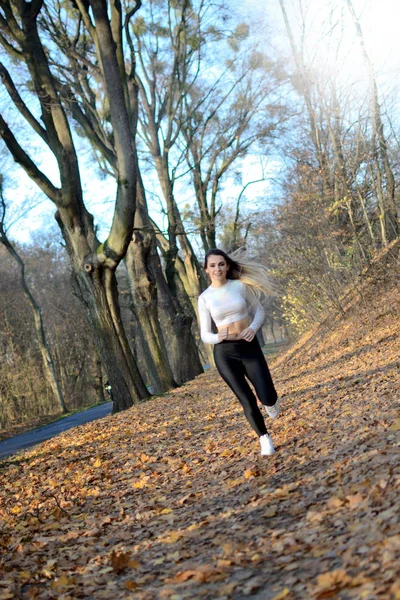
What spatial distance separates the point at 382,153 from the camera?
17.9 meters

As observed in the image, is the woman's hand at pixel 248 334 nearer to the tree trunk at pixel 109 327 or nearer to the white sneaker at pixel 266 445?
the white sneaker at pixel 266 445

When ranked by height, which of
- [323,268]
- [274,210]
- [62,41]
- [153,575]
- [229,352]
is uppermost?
[62,41]

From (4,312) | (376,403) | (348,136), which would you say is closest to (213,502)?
(376,403)

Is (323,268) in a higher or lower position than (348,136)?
lower

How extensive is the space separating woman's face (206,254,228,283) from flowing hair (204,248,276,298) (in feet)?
0.13

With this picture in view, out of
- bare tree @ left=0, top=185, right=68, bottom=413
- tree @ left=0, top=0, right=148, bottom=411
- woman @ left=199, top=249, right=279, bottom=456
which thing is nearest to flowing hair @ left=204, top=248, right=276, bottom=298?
woman @ left=199, top=249, right=279, bottom=456

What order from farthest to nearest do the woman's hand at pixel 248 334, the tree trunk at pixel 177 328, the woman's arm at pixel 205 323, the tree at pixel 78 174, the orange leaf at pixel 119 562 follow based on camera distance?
the tree trunk at pixel 177 328
the tree at pixel 78 174
the woman's arm at pixel 205 323
the woman's hand at pixel 248 334
the orange leaf at pixel 119 562

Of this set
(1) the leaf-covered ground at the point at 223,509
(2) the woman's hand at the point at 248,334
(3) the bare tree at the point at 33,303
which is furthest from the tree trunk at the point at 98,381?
(2) the woman's hand at the point at 248,334

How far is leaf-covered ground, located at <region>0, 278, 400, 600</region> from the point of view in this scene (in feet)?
12.7

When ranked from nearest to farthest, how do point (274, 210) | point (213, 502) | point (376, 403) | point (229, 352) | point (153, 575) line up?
point (153, 575)
point (213, 502)
point (229, 352)
point (376, 403)
point (274, 210)

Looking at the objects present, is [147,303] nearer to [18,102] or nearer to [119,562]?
[18,102]

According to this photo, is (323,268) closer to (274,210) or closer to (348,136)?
(274,210)

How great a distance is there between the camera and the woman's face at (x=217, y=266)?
691 centimetres

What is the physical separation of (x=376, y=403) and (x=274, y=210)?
12.0 metres
